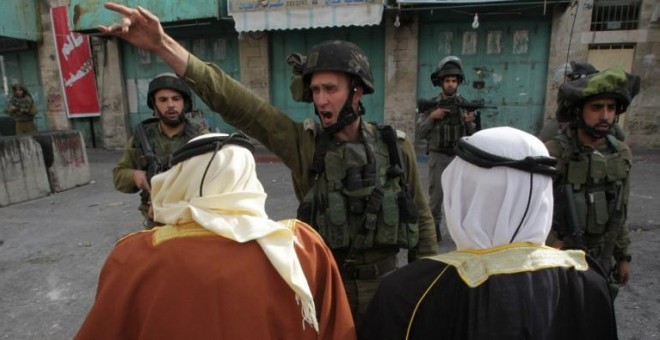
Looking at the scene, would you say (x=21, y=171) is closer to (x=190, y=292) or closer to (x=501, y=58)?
(x=190, y=292)

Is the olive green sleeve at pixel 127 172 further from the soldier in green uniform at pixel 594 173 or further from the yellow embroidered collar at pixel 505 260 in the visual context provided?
the soldier in green uniform at pixel 594 173

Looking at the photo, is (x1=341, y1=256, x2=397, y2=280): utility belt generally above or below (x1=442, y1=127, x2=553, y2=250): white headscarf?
below

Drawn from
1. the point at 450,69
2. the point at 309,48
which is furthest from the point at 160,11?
the point at 450,69

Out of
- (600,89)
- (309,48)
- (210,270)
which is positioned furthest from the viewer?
(309,48)

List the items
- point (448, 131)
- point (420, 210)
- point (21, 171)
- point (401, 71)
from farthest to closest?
point (401, 71) < point (21, 171) < point (448, 131) < point (420, 210)

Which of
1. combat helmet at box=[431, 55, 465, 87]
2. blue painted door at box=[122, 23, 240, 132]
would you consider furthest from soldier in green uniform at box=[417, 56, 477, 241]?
blue painted door at box=[122, 23, 240, 132]

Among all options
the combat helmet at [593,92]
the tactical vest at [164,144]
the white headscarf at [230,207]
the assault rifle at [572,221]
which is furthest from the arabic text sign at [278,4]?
the white headscarf at [230,207]

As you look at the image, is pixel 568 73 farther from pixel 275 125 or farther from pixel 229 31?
pixel 229 31

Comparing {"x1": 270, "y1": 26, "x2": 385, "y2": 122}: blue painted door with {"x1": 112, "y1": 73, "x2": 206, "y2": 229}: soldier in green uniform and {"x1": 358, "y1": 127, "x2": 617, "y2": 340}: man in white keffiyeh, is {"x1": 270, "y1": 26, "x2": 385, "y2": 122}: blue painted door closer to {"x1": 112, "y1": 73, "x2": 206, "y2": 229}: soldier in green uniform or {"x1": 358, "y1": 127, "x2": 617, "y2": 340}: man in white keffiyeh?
{"x1": 112, "y1": 73, "x2": 206, "y2": 229}: soldier in green uniform

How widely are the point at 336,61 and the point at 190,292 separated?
3.68ft

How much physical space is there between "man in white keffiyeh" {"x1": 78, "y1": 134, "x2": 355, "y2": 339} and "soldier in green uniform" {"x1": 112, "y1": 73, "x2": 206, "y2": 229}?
1755 mm

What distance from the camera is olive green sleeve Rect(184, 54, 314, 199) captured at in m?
1.73

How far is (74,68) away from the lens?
11.9m

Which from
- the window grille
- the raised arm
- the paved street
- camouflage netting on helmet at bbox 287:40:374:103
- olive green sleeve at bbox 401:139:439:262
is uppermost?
the window grille
